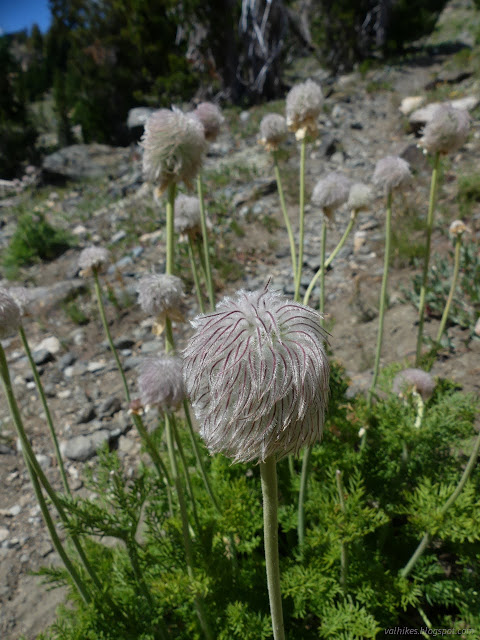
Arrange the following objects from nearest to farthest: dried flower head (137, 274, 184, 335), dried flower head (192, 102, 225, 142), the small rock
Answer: dried flower head (137, 274, 184, 335), dried flower head (192, 102, 225, 142), the small rock

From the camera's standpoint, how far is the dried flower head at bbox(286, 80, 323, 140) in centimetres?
237

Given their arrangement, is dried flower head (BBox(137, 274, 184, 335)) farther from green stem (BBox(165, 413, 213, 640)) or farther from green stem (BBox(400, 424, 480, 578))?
green stem (BBox(400, 424, 480, 578))

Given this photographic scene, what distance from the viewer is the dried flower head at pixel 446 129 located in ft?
7.17

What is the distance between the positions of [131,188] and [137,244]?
9.94ft

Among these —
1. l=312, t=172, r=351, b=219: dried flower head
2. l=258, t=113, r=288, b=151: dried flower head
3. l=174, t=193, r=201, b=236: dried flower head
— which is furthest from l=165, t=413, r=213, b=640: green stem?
l=258, t=113, r=288, b=151: dried flower head

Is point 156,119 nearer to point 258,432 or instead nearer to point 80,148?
point 258,432

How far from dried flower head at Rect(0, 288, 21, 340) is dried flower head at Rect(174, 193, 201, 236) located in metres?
1.26

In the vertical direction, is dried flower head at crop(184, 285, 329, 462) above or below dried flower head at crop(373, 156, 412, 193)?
below

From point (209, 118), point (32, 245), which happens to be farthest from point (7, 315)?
point (32, 245)

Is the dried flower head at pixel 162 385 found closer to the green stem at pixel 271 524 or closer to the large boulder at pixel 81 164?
the green stem at pixel 271 524

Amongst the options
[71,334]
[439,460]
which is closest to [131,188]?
[71,334]

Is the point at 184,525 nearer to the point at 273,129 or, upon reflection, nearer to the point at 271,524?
the point at 271,524

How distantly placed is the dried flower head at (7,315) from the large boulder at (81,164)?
1084 centimetres

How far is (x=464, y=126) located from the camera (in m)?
2.21
